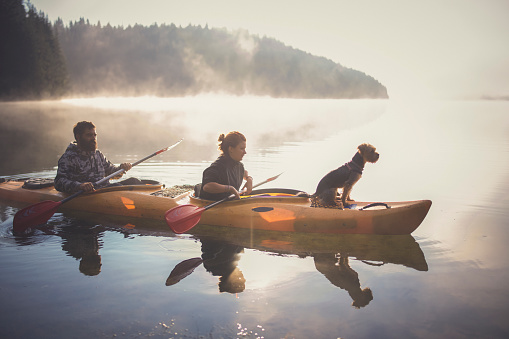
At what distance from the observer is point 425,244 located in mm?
5371

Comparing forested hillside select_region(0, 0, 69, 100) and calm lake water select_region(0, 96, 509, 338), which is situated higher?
forested hillside select_region(0, 0, 69, 100)

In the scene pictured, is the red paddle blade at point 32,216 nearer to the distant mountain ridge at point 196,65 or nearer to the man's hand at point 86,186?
the man's hand at point 86,186

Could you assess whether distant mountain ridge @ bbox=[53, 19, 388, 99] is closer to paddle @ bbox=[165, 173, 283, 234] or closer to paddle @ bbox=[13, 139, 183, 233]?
paddle @ bbox=[13, 139, 183, 233]

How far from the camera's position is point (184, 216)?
212 inches

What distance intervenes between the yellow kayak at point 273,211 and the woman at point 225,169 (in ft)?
0.86

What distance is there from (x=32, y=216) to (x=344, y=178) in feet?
13.0

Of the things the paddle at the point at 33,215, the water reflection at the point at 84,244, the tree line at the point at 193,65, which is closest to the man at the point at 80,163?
the paddle at the point at 33,215

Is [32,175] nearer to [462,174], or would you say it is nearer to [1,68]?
[462,174]

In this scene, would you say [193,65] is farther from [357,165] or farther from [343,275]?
[343,275]

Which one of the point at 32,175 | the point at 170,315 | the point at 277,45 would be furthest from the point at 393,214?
the point at 277,45

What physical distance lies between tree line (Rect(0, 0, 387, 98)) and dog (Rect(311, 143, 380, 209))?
356 ft

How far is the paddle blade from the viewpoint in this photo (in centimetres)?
413

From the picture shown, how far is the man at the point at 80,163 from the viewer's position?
6066mm

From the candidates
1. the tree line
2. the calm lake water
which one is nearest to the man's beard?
the calm lake water
